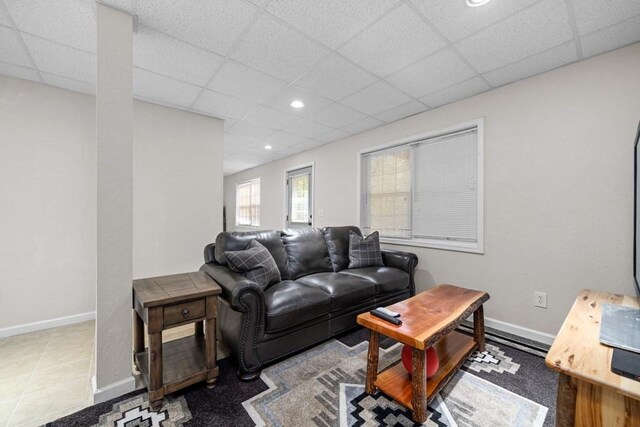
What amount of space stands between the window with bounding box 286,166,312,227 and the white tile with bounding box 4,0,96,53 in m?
3.59

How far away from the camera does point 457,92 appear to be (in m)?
2.79

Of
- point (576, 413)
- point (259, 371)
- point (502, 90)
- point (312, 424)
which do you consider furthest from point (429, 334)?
point (502, 90)

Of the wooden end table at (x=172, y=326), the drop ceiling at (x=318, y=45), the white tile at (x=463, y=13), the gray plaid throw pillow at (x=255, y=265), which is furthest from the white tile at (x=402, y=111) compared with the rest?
the wooden end table at (x=172, y=326)

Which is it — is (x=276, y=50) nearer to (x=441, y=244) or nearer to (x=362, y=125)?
(x=362, y=125)

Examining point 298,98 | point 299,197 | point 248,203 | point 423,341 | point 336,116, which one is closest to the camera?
point 423,341

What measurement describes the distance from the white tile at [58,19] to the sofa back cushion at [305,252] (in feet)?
7.47

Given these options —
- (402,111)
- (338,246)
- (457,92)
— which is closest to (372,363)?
(338,246)

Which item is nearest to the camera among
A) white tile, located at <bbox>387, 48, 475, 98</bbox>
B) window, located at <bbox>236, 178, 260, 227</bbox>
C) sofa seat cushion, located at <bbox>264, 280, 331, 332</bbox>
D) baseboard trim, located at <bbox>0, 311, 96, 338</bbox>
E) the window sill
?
sofa seat cushion, located at <bbox>264, 280, 331, 332</bbox>

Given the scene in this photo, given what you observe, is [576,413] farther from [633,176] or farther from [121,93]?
[121,93]

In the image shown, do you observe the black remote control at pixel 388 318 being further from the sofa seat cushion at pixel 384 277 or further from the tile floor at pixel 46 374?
the tile floor at pixel 46 374

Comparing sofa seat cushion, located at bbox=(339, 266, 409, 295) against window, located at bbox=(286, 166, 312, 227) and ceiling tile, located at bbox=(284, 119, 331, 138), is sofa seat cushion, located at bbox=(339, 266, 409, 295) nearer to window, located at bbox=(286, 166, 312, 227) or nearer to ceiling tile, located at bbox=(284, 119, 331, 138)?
ceiling tile, located at bbox=(284, 119, 331, 138)

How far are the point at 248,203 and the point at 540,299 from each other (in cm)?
630

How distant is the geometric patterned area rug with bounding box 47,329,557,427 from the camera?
4.71 ft

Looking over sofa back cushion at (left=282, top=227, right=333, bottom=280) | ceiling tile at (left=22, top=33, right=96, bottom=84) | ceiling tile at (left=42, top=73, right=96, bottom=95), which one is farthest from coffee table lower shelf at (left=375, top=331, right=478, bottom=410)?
ceiling tile at (left=42, top=73, right=96, bottom=95)
